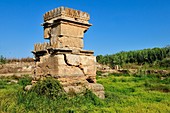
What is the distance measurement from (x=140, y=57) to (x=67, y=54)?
124 feet

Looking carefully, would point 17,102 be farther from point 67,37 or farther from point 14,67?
point 14,67

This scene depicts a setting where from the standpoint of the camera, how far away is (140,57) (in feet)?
138

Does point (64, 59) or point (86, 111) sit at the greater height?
point (64, 59)

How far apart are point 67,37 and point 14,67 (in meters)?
17.4

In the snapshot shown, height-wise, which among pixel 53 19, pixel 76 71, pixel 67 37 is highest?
pixel 53 19

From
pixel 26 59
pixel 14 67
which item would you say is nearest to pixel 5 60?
pixel 26 59

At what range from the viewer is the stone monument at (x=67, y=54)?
6.19 meters

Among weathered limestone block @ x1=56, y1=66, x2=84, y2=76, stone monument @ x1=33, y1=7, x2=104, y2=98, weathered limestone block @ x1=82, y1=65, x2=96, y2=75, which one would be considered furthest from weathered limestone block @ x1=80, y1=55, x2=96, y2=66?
weathered limestone block @ x1=56, y1=66, x2=84, y2=76

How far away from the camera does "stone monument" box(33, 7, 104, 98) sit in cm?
619

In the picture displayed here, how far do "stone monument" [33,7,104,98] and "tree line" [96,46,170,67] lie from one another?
31.3 metres

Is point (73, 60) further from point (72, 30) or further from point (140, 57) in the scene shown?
point (140, 57)

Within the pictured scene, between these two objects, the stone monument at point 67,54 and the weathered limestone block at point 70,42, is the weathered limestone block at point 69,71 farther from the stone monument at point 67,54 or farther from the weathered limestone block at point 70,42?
the weathered limestone block at point 70,42

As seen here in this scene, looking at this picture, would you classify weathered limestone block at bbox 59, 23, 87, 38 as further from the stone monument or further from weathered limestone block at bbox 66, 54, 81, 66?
weathered limestone block at bbox 66, 54, 81, 66

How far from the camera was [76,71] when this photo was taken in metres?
6.53
